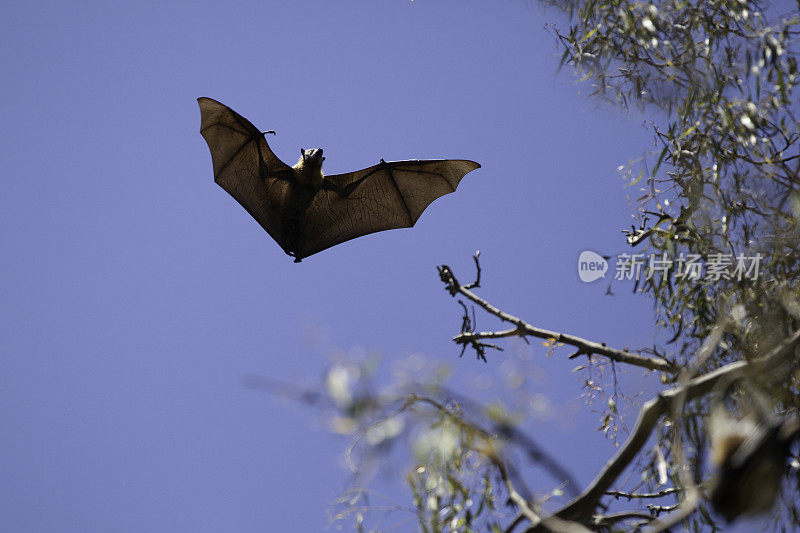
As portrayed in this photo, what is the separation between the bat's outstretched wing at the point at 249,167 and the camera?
5.52 metres

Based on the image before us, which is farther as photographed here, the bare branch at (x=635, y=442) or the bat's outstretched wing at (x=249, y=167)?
the bat's outstretched wing at (x=249, y=167)

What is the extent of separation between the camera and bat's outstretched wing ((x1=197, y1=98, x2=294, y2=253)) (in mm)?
5523

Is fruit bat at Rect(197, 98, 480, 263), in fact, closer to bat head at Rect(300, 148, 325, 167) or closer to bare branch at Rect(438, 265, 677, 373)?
bat head at Rect(300, 148, 325, 167)

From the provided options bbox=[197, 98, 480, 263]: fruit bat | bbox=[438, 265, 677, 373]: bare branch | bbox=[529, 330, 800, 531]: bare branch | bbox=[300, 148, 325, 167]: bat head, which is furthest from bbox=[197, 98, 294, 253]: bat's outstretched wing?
bbox=[529, 330, 800, 531]: bare branch

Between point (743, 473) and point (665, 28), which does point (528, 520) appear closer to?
point (743, 473)

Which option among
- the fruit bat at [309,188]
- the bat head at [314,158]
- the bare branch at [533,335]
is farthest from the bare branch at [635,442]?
the bat head at [314,158]

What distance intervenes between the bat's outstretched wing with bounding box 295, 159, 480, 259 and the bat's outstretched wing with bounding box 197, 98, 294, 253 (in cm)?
25

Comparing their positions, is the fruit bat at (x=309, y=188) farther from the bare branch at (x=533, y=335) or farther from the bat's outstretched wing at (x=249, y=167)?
the bare branch at (x=533, y=335)

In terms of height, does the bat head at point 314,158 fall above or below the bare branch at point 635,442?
above

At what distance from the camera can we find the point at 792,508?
8.93 feet

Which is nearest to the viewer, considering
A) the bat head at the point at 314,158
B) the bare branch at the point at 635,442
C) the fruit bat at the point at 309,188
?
the bare branch at the point at 635,442

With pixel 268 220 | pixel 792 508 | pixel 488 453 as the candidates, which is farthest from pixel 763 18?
pixel 268 220

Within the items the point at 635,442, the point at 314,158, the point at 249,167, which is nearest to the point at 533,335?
the point at 635,442

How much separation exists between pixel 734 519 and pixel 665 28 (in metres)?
3.12
